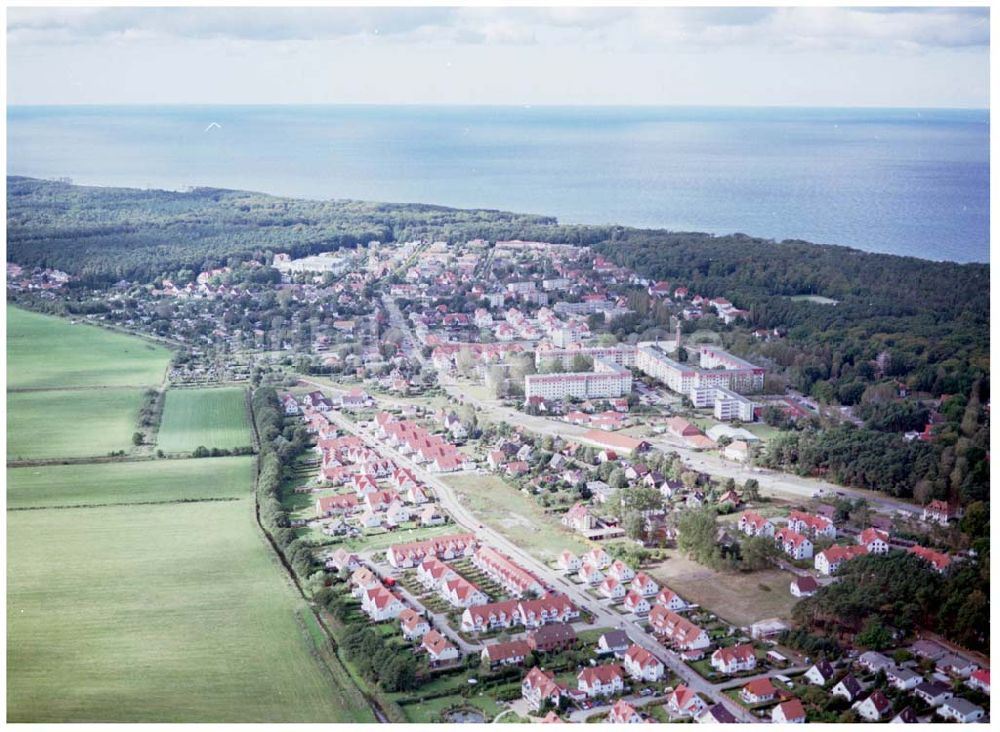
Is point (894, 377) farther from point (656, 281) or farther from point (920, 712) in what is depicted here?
point (920, 712)

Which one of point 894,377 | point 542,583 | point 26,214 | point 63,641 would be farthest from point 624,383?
point 26,214

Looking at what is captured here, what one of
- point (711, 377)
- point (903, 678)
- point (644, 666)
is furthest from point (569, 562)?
point (711, 377)

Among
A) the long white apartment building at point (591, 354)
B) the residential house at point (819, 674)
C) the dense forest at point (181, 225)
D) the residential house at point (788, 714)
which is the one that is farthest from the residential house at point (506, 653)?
the dense forest at point (181, 225)

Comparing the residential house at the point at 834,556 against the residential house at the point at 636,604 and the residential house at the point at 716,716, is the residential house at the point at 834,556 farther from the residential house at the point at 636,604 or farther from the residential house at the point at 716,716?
the residential house at the point at 716,716

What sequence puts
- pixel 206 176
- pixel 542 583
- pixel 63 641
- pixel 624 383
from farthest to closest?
pixel 206 176, pixel 624 383, pixel 542 583, pixel 63 641

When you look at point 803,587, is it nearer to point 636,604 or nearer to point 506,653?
point 636,604

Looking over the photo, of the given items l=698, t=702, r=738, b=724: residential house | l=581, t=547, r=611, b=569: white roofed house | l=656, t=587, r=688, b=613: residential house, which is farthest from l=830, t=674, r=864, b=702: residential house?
l=581, t=547, r=611, b=569: white roofed house

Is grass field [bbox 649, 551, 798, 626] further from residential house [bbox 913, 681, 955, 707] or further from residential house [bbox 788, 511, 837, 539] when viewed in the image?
residential house [bbox 913, 681, 955, 707]
